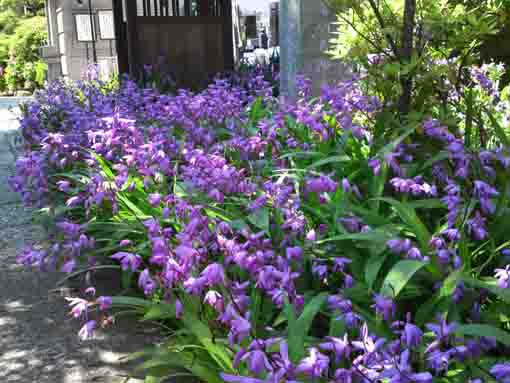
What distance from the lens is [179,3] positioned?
29.4ft

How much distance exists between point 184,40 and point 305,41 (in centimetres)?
288

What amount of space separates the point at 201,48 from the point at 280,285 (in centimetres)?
716

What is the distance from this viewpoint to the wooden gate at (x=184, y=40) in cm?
831

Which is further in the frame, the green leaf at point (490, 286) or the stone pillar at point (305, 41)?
the stone pillar at point (305, 41)

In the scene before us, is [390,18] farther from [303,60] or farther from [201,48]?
[201,48]

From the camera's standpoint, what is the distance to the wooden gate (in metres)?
8.31

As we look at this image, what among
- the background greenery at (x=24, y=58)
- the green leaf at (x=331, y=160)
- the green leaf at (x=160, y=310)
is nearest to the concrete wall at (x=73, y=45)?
the background greenery at (x=24, y=58)

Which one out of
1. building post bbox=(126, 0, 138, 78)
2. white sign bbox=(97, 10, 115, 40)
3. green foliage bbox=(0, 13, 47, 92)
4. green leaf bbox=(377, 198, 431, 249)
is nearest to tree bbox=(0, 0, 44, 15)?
green foliage bbox=(0, 13, 47, 92)

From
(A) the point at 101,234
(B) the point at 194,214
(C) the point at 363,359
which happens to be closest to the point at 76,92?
(A) the point at 101,234

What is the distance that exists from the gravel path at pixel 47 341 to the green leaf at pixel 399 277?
38.3 inches

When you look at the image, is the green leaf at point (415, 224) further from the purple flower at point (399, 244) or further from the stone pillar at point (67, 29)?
the stone pillar at point (67, 29)

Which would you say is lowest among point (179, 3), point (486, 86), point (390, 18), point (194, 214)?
point (194, 214)

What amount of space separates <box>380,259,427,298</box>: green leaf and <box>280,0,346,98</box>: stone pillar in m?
4.25

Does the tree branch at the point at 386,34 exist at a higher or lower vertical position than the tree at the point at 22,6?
lower
